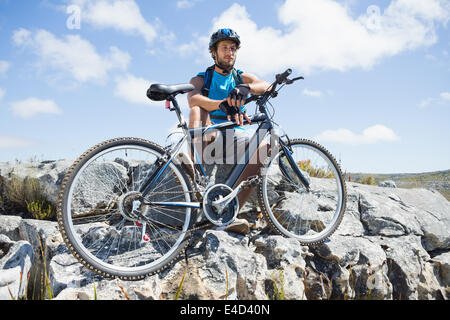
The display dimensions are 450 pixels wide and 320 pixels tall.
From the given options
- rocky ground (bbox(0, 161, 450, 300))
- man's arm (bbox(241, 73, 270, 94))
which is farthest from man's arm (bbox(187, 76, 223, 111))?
rocky ground (bbox(0, 161, 450, 300))

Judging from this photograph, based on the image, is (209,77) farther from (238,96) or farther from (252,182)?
(252,182)

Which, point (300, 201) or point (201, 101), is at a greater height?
point (201, 101)

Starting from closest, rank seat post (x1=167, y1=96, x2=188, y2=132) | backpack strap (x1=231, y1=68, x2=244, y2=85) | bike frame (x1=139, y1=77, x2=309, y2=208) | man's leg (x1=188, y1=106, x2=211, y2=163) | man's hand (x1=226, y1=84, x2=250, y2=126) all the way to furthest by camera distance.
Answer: bike frame (x1=139, y1=77, x2=309, y2=208), seat post (x1=167, y1=96, x2=188, y2=132), man's hand (x1=226, y1=84, x2=250, y2=126), man's leg (x1=188, y1=106, x2=211, y2=163), backpack strap (x1=231, y1=68, x2=244, y2=85)

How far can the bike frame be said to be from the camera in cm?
308

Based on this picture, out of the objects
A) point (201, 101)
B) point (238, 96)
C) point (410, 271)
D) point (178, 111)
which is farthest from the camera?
point (410, 271)

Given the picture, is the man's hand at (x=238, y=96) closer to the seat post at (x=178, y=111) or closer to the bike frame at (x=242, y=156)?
the bike frame at (x=242, y=156)

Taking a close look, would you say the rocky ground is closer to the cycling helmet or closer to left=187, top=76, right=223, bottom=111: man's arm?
left=187, top=76, right=223, bottom=111: man's arm

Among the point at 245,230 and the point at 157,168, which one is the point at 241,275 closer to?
the point at 245,230

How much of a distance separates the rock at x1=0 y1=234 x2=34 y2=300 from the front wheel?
2.69 metres

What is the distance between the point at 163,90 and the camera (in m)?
3.10

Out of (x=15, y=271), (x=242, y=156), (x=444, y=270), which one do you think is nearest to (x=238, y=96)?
(x=242, y=156)

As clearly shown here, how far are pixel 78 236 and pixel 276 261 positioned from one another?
2.09 metres
